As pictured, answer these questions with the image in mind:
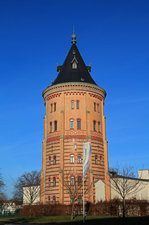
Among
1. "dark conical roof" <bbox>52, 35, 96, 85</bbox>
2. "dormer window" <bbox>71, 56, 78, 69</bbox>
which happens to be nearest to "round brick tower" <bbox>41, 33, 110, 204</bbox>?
"dark conical roof" <bbox>52, 35, 96, 85</bbox>

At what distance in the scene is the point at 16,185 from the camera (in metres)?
67.8

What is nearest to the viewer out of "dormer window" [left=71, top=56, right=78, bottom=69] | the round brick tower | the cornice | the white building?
the round brick tower

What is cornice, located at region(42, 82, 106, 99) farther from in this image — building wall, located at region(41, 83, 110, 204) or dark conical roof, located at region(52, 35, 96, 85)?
dark conical roof, located at region(52, 35, 96, 85)

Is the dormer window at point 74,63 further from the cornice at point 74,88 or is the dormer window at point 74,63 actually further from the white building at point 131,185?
the white building at point 131,185

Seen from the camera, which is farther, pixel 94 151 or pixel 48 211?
pixel 94 151

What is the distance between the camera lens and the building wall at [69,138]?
46.8 metres

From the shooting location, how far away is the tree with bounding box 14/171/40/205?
54000 mm

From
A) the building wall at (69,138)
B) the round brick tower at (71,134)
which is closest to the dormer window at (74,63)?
the round brick tower at (71,134)

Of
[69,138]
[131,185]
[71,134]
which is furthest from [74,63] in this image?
[131,185]

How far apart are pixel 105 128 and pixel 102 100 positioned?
5.40 meters

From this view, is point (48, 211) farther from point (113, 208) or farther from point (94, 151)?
point (94, 151)

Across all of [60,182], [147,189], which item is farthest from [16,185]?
[147,189]

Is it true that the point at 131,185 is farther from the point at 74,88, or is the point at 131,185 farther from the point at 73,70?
the point at 73,70

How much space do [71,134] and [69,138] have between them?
765 mm
